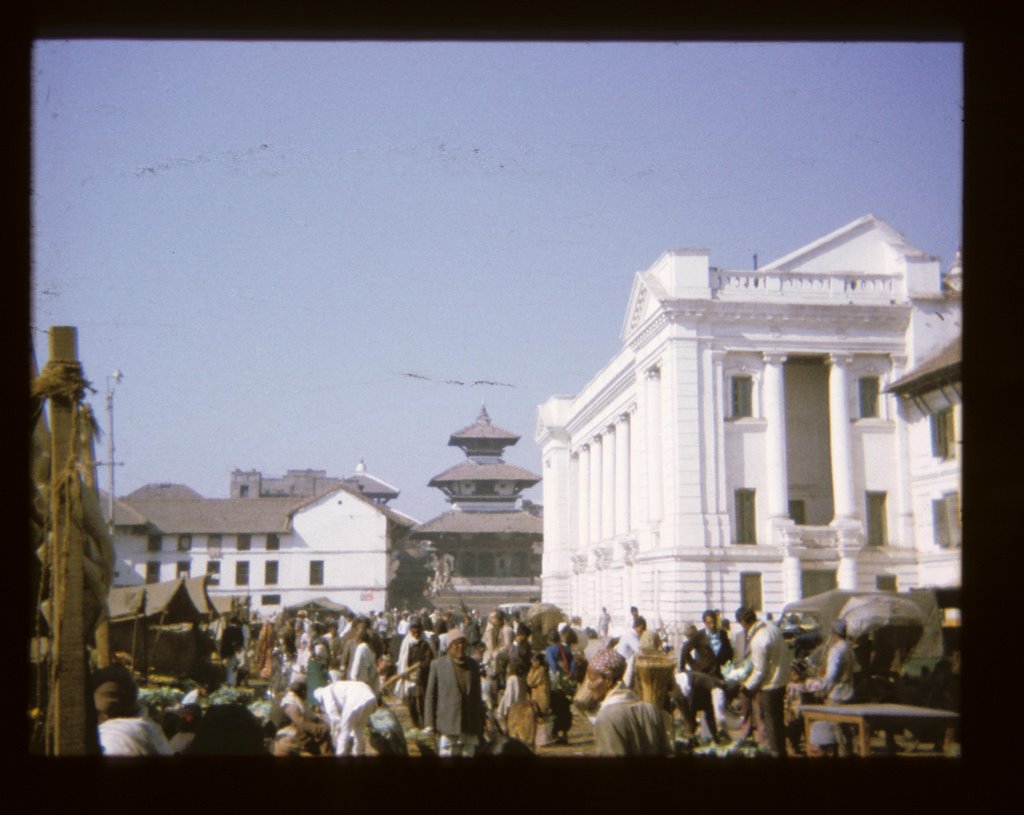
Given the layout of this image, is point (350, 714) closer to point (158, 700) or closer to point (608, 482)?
point (158, 700)

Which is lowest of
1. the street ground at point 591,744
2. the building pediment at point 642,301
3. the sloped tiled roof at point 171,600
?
the street ground at point 591,744

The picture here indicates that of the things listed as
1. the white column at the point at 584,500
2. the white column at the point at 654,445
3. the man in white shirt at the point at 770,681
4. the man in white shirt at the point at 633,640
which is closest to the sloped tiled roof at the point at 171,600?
the man in white shirt at the point at 633,640

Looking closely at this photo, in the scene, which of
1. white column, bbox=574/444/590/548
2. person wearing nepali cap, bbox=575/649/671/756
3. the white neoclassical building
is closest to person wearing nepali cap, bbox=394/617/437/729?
person wearing nepali cap, bbox=575/649/671/756

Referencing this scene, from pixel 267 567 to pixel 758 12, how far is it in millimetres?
51487

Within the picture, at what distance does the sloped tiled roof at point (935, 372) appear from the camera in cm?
2658

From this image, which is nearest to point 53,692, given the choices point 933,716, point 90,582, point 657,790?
point 90,582

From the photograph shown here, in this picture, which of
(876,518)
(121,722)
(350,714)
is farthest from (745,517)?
(121,722)

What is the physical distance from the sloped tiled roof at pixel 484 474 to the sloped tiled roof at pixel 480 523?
A: 1.90 m

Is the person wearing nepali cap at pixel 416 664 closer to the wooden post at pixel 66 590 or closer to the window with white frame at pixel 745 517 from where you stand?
the wooden post at pixel 66 590

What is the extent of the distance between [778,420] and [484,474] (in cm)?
3143

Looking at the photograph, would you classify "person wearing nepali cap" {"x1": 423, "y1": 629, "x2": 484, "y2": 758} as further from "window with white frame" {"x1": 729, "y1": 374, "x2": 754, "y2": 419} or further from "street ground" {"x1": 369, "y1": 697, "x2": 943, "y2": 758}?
"window with white frame" {"x1": 729, "y1": 374, "x2": 754, "y2": 419}

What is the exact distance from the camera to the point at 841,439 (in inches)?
1395

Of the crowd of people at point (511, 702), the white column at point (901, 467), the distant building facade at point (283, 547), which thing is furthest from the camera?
the distant building facade at point (283, 547)

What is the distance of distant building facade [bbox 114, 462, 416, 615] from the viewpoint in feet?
156
